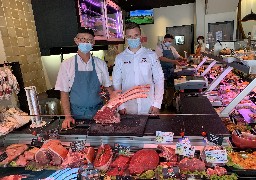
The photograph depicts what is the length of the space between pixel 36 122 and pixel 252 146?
253 centimetres

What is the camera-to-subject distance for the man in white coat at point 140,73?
3844mm

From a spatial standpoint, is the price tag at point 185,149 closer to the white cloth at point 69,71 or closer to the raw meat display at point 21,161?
the raw meat display at point 21,161


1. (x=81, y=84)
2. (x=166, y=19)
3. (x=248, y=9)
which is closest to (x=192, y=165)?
(x=81, y=84)

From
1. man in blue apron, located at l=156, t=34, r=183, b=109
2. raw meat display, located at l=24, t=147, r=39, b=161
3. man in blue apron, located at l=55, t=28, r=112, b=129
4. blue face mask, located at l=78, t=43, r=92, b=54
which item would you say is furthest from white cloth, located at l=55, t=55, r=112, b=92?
man in blue apron, located at l=156, t=34, r=183, b=109

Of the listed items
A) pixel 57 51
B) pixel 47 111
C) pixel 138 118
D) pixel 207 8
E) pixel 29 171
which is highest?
pixel 207 8

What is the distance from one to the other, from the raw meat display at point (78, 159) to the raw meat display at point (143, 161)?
401 mm

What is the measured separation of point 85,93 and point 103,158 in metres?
1.38

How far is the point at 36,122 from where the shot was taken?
3029 mm

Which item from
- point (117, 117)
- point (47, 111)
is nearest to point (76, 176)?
point (117, 117)

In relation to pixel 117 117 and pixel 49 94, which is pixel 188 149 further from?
pixel 49 94

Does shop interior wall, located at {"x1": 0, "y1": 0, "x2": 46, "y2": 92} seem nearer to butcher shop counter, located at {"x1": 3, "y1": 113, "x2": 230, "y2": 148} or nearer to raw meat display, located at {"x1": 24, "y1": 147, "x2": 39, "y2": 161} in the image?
butcher shop counter, located at {"x1": 3, "y1": 113, "x2": 230, "y2": 148}

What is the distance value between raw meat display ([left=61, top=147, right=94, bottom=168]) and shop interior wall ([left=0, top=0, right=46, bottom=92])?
3.48 metres

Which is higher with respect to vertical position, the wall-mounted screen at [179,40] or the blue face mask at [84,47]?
the blue face mask at [84,47]

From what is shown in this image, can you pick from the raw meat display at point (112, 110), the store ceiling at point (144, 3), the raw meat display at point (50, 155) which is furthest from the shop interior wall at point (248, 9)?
the raw meat display at point (50, 155)
